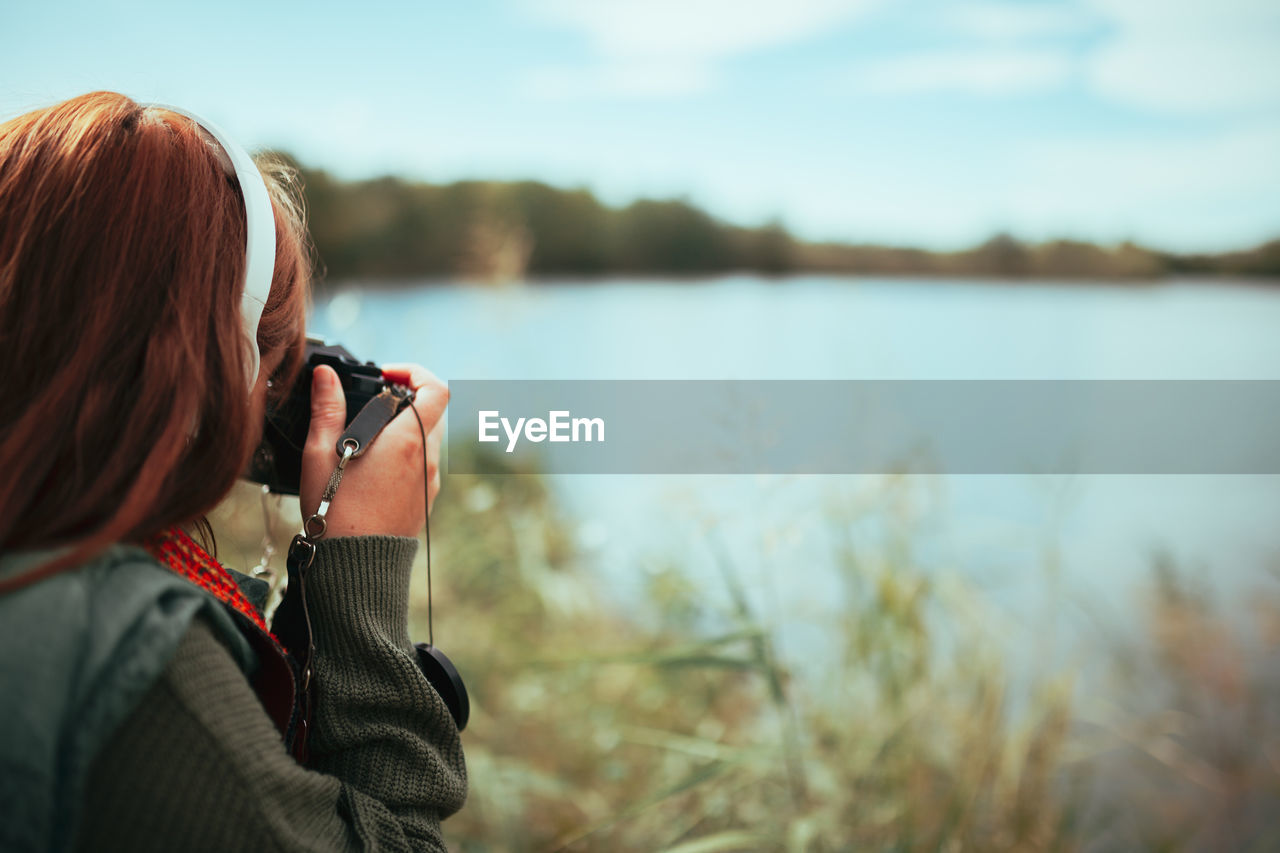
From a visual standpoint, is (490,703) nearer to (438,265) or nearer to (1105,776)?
(1105,776)

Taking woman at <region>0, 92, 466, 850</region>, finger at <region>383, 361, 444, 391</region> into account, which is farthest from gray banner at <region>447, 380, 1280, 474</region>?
woman at <region>0, 92, 466, 850</region>

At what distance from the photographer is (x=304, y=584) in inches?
27.0

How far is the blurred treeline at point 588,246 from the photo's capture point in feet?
7.23

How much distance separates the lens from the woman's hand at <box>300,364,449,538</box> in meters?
0.72

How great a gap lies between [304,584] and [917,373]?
135 cm

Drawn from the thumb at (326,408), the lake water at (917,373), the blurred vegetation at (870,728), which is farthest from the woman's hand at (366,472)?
the lake water at (917,373)

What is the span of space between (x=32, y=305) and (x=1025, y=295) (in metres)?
2.27

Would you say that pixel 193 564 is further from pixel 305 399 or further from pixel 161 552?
pixel 305 399

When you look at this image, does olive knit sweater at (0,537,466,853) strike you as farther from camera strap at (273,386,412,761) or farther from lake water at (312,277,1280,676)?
lake water at (312,277,1280,676)

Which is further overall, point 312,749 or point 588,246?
point 588,246

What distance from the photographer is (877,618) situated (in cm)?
145

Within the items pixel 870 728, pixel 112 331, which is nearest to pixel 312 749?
pixel 112 331

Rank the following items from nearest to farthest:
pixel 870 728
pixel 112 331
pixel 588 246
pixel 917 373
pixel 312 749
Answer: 1. pixel 112 331
2. pixel 312 749
3. pixel 870 728
4. pixel 917 373
5. pixel 588 246

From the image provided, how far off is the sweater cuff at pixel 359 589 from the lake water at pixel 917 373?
0.70 metres
